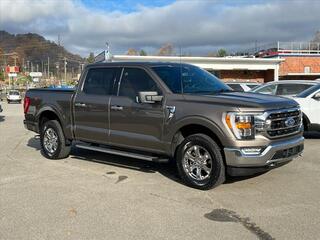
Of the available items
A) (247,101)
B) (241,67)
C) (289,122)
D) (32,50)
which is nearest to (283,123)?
(289,122)

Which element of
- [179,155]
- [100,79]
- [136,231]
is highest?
[100,79]

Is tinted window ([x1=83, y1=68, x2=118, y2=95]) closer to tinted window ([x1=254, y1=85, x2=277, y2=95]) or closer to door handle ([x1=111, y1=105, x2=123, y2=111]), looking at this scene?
door handle ([x1=111, y1=105, x2=123, y2=111])

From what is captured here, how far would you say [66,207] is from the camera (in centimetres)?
614

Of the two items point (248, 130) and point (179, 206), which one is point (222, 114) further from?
point (179, 206)

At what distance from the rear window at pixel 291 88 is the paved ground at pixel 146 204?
14.8 ft

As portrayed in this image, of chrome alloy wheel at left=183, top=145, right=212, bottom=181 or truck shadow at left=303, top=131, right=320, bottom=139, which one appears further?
truck shadow at left=303, top=131, right=320, bottom=139

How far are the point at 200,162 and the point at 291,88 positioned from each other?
733 centimetres

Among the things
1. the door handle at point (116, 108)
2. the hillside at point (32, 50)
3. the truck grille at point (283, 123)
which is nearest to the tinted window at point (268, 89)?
the truck grille at point (283, 123)

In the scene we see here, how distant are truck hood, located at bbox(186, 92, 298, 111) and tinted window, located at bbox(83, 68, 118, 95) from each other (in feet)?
6.13

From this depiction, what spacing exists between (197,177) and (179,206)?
1.00 metres

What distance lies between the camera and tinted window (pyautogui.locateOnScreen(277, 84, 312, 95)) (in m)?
13.3

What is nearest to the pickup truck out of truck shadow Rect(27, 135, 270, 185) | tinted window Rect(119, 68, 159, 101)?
tinted window Rect(119, 68, 159, 101)

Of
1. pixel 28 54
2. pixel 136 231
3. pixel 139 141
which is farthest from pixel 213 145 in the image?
pixel 28 54

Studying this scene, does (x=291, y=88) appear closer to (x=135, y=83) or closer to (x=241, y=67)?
(x=135, y=83)
